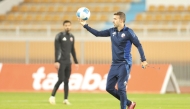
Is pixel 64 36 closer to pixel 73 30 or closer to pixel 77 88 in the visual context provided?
pixel 77 88

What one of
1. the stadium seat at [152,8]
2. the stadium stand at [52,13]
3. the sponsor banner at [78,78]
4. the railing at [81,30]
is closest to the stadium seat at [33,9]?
the stadium stand at [52,13]

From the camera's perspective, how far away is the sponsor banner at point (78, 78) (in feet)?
69.8

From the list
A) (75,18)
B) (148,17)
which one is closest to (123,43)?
(148,17)

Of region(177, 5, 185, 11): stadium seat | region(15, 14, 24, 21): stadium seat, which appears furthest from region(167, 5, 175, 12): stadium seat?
region(15, 14, 24, 21): stadium seat

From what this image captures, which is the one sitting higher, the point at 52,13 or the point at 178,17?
the point at 178,17

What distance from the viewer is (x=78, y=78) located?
21.8 m

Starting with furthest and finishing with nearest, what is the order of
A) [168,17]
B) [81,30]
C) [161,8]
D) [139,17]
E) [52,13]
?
1. [52,13]
2. [161,8]
3. [139,17]
4. [168,17]
5. [81,30]

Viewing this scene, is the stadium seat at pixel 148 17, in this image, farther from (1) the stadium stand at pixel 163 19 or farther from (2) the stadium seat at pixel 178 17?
(2) the stadium seat at pixel 178 17

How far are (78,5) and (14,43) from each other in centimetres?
985

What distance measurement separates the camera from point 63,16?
32.6 m

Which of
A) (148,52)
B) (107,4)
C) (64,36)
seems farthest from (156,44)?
(107,4)

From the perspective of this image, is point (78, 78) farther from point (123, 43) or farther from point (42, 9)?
point (42, 9)

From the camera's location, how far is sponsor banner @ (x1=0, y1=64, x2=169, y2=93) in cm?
2128

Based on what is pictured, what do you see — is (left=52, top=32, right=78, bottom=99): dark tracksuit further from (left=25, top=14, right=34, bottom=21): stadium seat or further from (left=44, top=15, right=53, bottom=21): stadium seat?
(left=25, top=14, right=34, bottom=21): stadium seat
